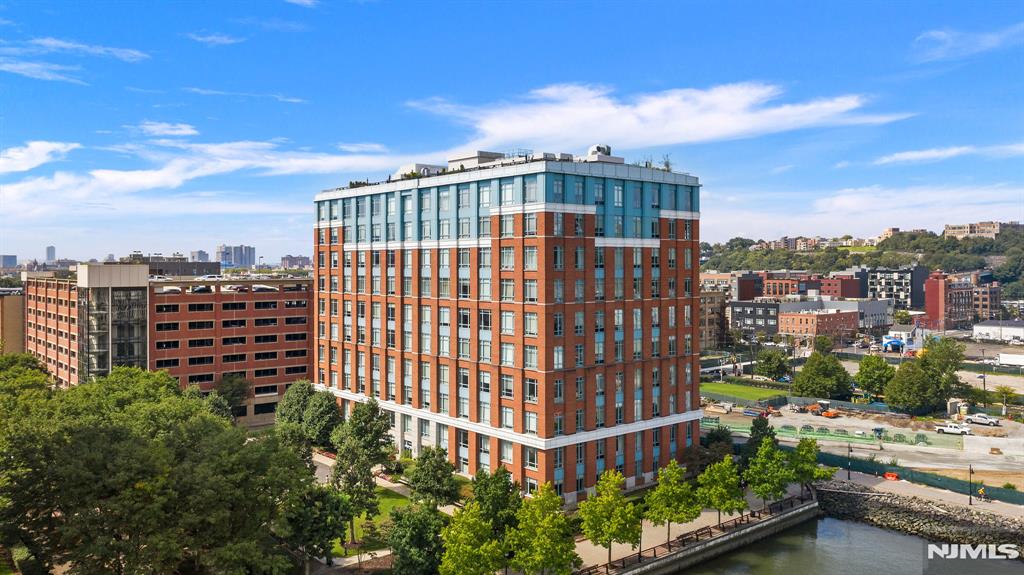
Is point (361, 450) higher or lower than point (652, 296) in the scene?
lower

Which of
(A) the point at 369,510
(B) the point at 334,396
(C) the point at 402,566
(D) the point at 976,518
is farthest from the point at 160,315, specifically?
(D) the point at 976,518

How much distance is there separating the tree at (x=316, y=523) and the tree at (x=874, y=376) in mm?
85380

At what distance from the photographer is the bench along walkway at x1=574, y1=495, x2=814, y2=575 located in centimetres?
4366

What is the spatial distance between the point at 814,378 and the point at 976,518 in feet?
159

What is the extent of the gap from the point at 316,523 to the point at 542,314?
2084cm

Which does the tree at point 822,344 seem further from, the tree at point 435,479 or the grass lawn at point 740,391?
the tree at point 435,479

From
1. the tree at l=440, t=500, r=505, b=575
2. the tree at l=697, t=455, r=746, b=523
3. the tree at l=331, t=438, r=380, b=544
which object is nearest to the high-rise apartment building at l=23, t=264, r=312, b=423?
the tree at l=331, t=438, r=380, b=544

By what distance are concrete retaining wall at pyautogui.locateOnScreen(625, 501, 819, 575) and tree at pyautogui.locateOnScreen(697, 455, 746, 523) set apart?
2.07m

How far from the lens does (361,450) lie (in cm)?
5059

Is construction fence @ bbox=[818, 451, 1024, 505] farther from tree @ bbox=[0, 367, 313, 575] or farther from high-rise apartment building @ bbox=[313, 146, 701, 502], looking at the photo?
tree @ bbox=[0, 367, 313, 575]

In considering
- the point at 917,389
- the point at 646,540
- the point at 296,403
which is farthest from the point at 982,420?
the point at 296,403

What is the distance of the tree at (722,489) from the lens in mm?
48312

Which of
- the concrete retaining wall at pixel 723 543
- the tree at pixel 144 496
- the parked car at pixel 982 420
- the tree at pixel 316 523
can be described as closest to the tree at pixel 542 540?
the concrete retaining wall at pixel 723 543

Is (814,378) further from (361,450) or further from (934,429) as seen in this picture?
(361,450)
